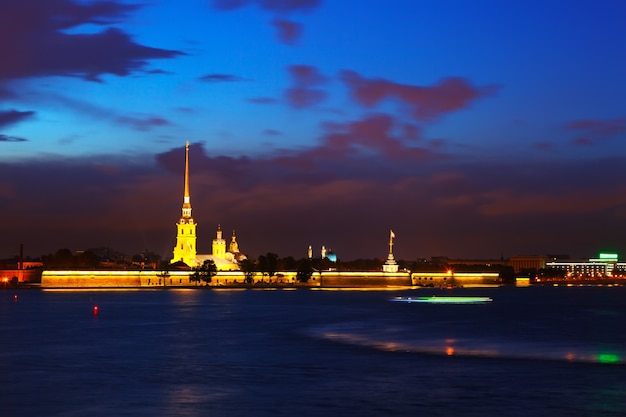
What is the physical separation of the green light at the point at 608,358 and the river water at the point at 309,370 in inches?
1.8

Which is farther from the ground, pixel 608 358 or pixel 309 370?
pixel 608 358

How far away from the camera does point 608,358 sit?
1725 inches

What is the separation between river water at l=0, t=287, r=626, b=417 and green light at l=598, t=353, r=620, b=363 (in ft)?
0.15

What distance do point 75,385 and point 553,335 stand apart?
112 ft

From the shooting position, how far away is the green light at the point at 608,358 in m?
42.4

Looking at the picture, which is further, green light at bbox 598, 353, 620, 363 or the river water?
green light at bbox 598, 353, 620, 363

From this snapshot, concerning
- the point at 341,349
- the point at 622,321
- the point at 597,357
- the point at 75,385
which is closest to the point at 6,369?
the point at 75,385

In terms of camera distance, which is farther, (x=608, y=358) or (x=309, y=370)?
(x=608, y=358)

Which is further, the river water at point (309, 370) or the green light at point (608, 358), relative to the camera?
the green light at point (608, 358)

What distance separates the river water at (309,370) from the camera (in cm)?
2998

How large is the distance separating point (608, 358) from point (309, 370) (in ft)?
45.7

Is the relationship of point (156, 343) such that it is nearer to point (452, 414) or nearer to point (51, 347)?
point (51, 347)

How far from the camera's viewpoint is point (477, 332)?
203 feet

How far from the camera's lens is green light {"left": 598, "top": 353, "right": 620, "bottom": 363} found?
42.4m
